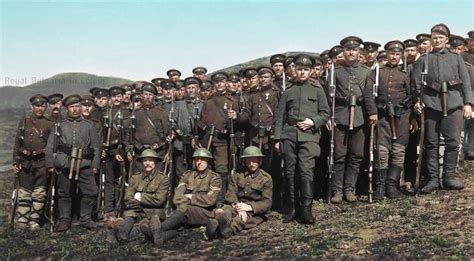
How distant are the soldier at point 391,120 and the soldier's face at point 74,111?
19.0 feet

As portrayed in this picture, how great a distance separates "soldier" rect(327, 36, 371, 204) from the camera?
9148 mm

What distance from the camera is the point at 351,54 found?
30.1 ft

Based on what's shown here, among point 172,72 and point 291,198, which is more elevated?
point 172,72

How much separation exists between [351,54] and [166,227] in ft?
15.5

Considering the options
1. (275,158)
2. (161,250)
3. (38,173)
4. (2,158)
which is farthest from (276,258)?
(2,158)

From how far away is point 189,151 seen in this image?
1084cm

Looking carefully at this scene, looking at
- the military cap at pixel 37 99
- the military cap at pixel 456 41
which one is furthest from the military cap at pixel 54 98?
the military cap at pixel 456 41

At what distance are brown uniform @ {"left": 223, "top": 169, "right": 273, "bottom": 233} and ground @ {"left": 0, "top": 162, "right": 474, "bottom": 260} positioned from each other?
230 mm

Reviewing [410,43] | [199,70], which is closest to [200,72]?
[199,70]

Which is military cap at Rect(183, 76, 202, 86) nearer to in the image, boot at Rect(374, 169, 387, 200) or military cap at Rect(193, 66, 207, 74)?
military cap at Rect(193, 66, 207, 74)

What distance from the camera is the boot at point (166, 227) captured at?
7.73 m

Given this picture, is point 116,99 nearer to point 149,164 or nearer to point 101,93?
point 101,93

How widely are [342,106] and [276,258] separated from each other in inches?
145

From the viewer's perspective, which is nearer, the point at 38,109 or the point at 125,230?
the point at 125,230
